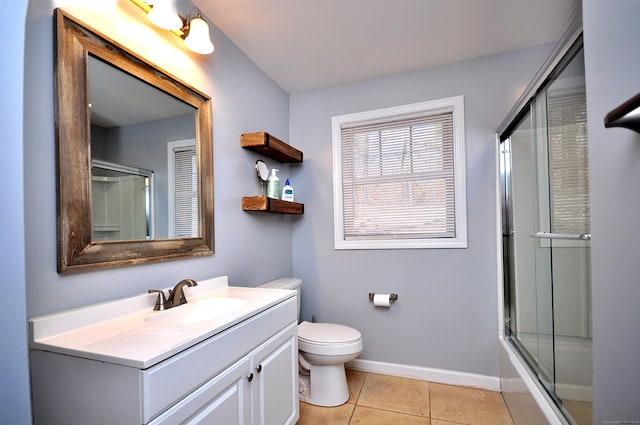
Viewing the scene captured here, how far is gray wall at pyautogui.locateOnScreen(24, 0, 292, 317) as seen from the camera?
0.92 meters

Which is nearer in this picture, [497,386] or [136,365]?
[136,365]

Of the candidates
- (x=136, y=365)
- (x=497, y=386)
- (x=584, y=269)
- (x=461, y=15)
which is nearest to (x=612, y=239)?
(x=584, y=269)

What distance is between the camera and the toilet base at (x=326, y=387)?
1894mm

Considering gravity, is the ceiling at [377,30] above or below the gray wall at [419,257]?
above

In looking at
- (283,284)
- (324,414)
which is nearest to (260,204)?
(283,284)

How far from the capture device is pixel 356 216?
8.09 feet

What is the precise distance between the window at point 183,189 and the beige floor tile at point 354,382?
59.6 inches

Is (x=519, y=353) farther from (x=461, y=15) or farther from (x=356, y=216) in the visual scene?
(x=461, y=15)

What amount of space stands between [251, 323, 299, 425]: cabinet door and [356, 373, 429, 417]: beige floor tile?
65 centimetres

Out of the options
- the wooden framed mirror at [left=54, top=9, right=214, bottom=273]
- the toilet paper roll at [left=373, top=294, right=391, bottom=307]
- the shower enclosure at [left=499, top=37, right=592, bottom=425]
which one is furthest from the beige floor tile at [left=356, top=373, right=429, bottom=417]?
the wooden framed mirror at [left=54, top=9, right=214, bottom=273]

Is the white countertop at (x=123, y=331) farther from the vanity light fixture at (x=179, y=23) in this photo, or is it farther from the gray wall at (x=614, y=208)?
the vanity light fixture at (x=179, y=23)

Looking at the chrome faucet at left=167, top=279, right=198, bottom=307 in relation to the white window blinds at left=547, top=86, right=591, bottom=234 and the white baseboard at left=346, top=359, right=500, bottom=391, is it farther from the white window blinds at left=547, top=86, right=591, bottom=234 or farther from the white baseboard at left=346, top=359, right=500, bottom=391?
the white window blinds at left=547, top=86, right=591, bottom=234

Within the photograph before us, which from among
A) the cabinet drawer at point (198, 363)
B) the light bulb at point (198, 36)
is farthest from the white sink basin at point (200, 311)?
the light bulb at point (198, 36)

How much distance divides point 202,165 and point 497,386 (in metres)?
2.46
